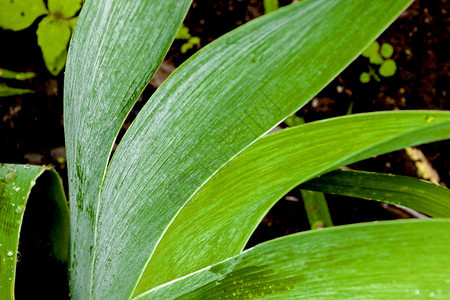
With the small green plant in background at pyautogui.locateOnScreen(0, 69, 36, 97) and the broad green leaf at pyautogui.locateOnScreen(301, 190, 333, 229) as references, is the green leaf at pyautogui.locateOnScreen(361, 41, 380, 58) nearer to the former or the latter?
the broad green leaf at pyautogui.locateOnScreen(301, 190, 333, 229)

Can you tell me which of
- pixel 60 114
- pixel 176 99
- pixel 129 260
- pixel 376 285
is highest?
pixel 60 114

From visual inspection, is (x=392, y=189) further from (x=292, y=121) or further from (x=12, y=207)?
(x=12, y=207)

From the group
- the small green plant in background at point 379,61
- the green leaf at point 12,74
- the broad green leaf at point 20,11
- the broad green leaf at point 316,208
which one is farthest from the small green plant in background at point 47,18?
the small green plant in background at point 379,61

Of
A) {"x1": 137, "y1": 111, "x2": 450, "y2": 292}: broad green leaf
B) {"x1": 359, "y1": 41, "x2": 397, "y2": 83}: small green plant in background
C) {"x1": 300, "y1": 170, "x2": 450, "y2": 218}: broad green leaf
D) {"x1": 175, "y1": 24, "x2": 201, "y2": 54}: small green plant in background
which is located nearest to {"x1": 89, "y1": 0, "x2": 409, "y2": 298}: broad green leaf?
{"x1": 137, "y1": 111, "x2": 450, "y2": 292}: broad green leaf

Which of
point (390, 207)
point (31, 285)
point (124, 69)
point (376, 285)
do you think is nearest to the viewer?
point (376, 285)

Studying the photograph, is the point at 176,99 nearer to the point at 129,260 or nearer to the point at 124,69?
the point at 124,69

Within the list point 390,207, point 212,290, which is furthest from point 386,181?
point 390,207

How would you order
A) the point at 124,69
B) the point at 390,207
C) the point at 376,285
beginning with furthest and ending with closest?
the point at 390,207 → the point at 124,69 → the point at 376,285
